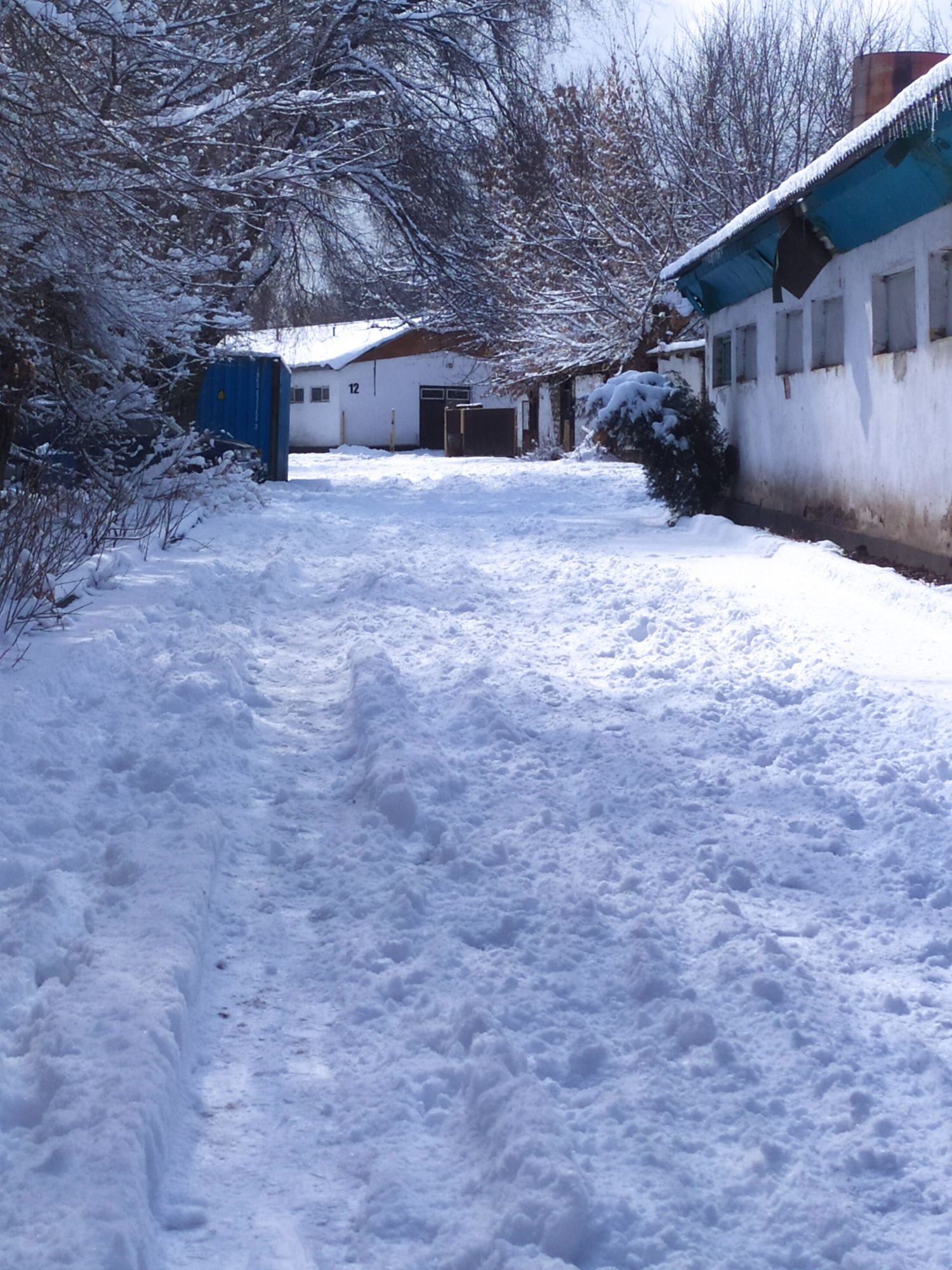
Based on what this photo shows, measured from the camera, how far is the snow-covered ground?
2.64 metres

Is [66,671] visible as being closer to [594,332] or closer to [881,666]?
[881,666]

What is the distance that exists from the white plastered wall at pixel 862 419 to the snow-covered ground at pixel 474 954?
273 cm

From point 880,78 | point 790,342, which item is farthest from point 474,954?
point 880,78

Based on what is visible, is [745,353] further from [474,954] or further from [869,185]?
[474,954]

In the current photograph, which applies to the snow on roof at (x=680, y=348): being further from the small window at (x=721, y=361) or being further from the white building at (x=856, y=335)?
the white building at (x=856, y=335)

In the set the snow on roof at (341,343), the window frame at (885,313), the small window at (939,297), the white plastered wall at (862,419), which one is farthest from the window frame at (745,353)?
the snow on roof at (341,343)

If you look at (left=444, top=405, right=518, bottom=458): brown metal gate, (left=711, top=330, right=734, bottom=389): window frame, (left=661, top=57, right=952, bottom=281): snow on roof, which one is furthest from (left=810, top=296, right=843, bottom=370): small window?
(left=444, top=405, right=518, bottom=458): brown metal gate

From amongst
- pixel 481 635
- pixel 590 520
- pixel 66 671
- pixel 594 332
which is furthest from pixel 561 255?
pixel 66 671

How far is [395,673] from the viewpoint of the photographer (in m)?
6.99

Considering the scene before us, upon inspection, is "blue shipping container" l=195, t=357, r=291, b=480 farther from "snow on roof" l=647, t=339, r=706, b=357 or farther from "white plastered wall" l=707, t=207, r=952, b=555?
"white plastered wall" l=707, t=207, r=952, b=555

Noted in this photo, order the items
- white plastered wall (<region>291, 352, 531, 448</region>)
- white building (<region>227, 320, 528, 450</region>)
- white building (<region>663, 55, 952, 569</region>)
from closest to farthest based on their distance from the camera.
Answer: white building (<region>663, 55, 952, 569</region>)
white building (<region>227, 320, 528, 450</region>)
white plastered wall (<region>291, 352, 531, 448</region>)

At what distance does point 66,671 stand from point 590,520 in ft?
35.0

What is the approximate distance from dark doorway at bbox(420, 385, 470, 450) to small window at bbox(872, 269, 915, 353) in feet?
118

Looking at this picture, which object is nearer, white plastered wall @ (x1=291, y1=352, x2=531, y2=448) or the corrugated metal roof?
the corrugated metal roof
